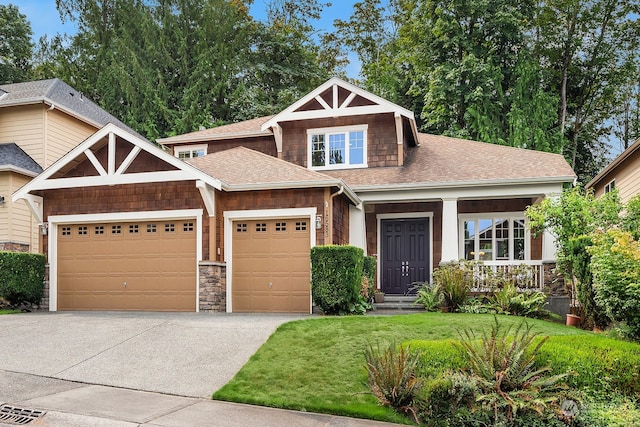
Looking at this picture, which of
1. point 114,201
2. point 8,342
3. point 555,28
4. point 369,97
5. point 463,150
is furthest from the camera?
point 555,28

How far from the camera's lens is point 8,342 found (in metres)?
10.0

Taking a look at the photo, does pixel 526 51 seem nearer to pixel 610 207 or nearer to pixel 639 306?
pixel 610 207

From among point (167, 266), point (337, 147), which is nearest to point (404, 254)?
point (337, 147)

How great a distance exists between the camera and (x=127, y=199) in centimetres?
1409

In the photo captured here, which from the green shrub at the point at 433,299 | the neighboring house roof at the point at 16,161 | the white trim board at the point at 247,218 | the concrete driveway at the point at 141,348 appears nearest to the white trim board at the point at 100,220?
the white trim board at the point at 247,218

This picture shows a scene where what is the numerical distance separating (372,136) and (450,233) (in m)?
4.23

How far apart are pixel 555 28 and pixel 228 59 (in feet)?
56.8

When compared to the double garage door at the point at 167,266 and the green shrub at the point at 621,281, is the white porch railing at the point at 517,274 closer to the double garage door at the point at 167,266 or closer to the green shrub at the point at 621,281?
the double garage door at the point at 167,266

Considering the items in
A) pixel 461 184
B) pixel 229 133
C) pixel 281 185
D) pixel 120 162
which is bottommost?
pixel 281 185

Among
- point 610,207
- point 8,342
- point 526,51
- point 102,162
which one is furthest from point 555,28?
point 8,342

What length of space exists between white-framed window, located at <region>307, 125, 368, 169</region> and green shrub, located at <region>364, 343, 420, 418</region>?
33.8 ft

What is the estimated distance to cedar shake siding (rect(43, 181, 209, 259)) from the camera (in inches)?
538

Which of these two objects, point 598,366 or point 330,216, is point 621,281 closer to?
point 598,366

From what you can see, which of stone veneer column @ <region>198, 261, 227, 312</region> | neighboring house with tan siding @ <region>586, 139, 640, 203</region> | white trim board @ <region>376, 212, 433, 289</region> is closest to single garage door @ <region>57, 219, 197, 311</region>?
stone veneer column @ <region>198, 261, 227, 312</region>
